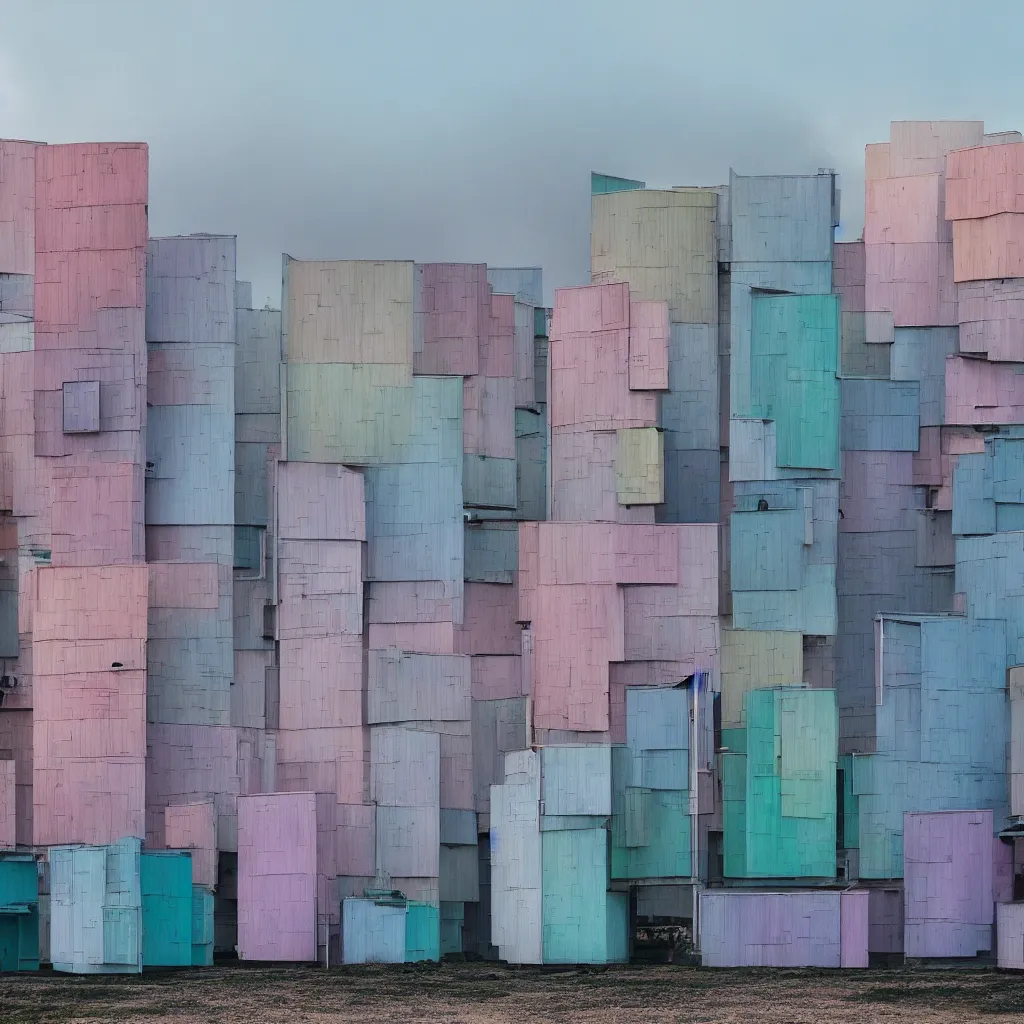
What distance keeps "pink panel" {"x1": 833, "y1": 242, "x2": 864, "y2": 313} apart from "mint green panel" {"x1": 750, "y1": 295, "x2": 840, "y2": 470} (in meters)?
1.65

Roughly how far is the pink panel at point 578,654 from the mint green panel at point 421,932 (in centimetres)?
233

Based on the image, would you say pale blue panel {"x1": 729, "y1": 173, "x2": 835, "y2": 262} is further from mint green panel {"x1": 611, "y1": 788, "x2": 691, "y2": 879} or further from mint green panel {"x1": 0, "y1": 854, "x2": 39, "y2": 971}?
mint green panel {"x1": 0, "y1": 854, "x2": 39, "y2": 971}

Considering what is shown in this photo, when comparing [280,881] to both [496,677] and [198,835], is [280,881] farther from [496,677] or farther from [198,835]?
[496,677]

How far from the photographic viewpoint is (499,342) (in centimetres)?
2802

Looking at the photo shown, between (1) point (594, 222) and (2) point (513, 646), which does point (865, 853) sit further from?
(1) point (594, 222)

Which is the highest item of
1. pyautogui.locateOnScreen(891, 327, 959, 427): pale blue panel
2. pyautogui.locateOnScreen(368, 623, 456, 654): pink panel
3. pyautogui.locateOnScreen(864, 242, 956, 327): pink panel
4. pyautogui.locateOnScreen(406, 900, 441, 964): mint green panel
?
pyautogui.locateOnScreen(864, 242, 956, 327): pink panel

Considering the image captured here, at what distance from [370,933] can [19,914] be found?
12.4 ft

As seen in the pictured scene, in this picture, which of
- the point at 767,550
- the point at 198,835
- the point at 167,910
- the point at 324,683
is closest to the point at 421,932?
the point at 198,835

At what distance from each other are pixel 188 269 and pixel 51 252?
1517 millimetres

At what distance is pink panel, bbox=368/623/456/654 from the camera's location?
2700cm

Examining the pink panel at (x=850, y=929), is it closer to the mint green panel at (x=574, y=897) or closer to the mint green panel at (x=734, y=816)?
the mint green panel at (x=734, y=816)

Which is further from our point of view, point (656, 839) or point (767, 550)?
point (767, 550)

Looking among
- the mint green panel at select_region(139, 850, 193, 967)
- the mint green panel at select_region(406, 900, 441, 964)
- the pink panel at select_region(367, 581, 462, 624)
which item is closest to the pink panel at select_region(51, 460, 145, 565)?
the pink panel at select_region(367, 581, 462, 624)

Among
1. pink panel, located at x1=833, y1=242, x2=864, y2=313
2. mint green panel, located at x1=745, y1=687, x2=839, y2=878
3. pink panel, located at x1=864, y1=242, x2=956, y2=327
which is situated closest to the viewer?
mint green panel, located at x1=745, y1=687, x2=839, y2=878
